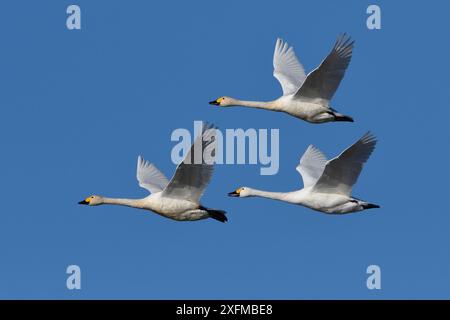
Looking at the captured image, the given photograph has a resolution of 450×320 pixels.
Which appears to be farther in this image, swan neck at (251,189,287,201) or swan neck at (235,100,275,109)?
swan neck at (235,100,275,109)

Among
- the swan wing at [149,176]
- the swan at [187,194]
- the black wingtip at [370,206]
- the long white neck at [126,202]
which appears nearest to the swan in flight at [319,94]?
the black wingtip at [370,206]

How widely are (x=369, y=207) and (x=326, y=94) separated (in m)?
2.99

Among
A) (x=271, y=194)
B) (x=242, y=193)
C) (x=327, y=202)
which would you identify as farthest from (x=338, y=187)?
(x=242, y=193)

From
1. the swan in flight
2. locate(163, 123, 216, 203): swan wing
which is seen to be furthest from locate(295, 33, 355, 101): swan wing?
locate(163, 123, 216, 203): swan wing

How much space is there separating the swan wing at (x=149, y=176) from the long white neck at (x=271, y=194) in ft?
10.6

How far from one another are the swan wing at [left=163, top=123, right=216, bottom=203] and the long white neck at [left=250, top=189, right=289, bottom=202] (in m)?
2.42

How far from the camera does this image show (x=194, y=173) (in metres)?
34.8

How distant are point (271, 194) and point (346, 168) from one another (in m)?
2.38

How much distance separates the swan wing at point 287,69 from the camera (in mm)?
39844

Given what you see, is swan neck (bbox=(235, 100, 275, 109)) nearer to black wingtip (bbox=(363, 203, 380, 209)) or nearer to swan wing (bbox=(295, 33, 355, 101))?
swan wing (bbox=(295, 33, 355, 101))

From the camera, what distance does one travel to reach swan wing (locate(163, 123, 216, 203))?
3397cm

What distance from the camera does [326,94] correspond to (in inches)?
1465
